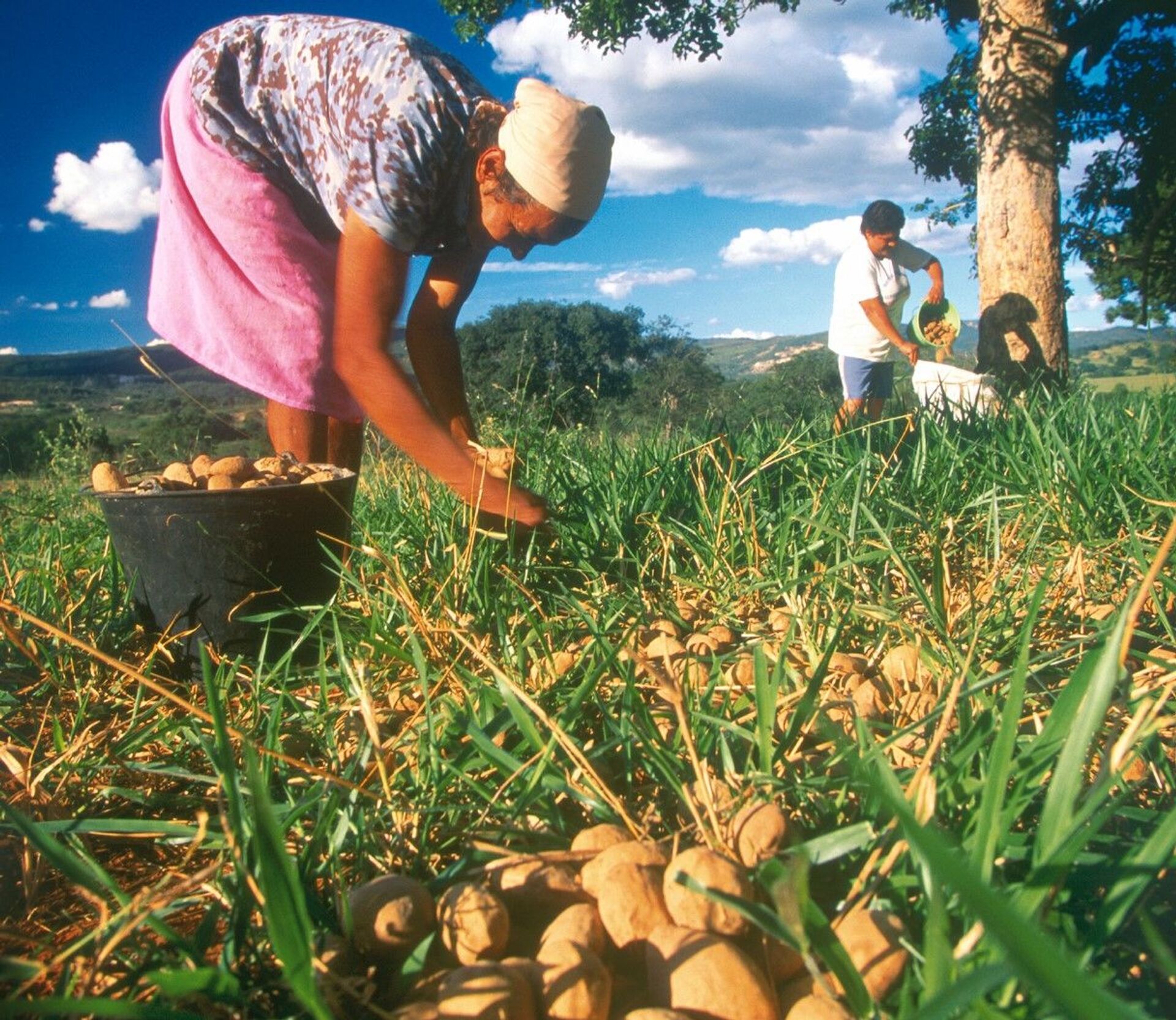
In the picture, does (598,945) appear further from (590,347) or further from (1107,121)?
(590,347)

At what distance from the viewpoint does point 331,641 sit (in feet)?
6.65

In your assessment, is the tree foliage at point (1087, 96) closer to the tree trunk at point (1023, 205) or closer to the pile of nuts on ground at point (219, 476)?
the tree trunk at point (1023, 205)

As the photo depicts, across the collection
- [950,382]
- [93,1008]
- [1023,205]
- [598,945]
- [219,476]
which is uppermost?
A: [1023,205]

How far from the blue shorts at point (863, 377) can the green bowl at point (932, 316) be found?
1.11 meters

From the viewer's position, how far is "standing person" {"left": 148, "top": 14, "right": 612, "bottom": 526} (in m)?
2.06

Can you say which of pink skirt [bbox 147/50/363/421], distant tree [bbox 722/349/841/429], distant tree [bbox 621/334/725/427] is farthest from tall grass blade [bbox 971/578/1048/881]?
distant tree [bbox 621/334/725/427]

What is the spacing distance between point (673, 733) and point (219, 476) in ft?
4.23

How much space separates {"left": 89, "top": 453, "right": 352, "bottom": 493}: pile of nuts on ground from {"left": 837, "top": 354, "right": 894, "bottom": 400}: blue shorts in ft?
15.5

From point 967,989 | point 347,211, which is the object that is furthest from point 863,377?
point 967,989

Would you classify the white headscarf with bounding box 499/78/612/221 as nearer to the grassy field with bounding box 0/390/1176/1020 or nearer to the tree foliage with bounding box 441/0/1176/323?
the grassy field with bounding box 0/390/1176/1020

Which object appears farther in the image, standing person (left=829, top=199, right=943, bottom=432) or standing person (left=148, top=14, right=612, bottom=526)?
standing person (left=829, top=199, right=943, bottom=432)

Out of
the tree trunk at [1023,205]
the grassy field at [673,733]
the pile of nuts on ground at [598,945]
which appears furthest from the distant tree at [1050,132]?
the pile of nuts on ground at [598,945]

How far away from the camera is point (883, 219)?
614 centimetres

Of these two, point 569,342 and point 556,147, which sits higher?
point 569,342
